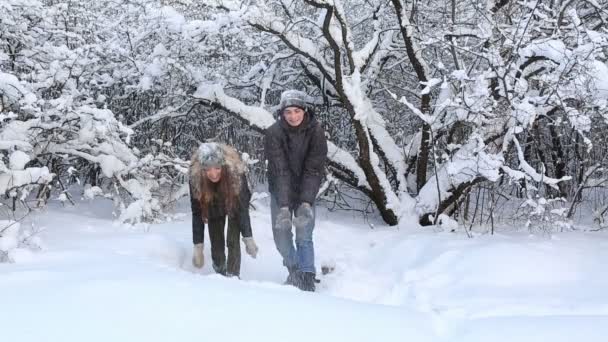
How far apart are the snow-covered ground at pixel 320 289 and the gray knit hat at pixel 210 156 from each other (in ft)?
2.71

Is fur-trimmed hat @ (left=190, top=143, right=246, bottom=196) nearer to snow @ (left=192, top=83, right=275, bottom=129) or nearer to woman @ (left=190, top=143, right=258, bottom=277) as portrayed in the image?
woman @ (left=190, top=143, right=258, bottom=277)

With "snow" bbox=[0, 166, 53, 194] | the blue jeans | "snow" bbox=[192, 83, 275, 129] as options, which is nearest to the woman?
the blue jeans

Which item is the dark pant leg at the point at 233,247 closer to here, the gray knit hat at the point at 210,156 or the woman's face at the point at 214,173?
the woman's face at the point at 214,173

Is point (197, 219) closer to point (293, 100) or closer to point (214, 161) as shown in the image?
point (214, 161)

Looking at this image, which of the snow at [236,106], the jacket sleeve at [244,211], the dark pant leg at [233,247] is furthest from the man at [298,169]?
the snow at [236,106]

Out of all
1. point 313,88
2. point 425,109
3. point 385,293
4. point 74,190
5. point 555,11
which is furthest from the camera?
point 74,190

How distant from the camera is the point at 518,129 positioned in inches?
224

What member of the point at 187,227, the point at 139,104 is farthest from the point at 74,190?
the point at 187,227

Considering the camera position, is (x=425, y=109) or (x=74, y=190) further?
(x=74, y=190)

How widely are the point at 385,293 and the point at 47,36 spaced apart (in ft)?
17.2

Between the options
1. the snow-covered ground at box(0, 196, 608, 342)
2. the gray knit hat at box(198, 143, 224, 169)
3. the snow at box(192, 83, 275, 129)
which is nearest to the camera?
the snow-covered ground at box(0, 196, 608, 342)

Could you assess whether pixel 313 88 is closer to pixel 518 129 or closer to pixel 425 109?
pixel 425 109

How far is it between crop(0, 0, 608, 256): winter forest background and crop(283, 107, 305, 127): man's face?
1.42 metres

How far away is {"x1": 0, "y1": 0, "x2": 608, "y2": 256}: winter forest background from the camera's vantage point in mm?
5805
